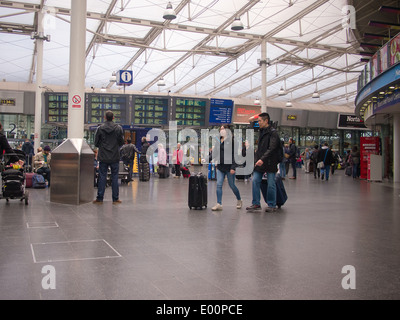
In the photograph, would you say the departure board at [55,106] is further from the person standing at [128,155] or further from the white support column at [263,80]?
the white support column at [263,80]

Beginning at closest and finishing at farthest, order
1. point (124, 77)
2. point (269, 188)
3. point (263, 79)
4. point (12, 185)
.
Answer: point (269, 188), point (12, 185), point (124, 77), point (263, 79)

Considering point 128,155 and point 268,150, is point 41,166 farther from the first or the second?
point 268,150

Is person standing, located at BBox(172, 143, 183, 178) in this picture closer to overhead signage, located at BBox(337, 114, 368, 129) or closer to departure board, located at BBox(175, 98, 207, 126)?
departure board, located at BBox(175, 98, 207, 126)

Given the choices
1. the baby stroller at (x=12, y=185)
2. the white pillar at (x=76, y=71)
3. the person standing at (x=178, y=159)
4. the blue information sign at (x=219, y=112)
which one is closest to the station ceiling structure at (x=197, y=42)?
the blue information sign at (x=219, y=112)

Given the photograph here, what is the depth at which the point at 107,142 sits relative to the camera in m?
8.97

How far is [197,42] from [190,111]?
9935mm

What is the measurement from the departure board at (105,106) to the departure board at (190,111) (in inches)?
101

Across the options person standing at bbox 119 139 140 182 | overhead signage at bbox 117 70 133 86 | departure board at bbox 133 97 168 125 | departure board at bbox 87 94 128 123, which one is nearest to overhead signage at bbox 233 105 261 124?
departure board at bbox 133 97 168 125

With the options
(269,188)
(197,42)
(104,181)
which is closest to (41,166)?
(104,181)

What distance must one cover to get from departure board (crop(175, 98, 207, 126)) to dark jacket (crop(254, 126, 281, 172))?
11937 millimetres

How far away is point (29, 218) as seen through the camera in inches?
270

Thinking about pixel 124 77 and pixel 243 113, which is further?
pixel 243 113
